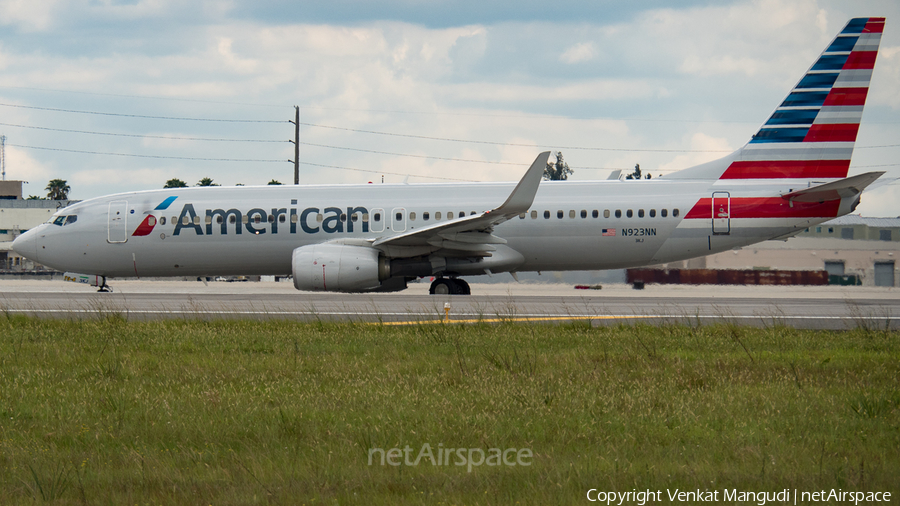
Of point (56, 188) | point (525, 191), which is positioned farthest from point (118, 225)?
point (56, 188)

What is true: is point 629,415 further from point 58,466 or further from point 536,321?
point 536,321

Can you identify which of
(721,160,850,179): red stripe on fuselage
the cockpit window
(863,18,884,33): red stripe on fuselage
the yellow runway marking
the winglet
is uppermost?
(863,18,884,33): red stripe on fuselage

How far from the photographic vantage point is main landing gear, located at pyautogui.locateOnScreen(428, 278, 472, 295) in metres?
23.4

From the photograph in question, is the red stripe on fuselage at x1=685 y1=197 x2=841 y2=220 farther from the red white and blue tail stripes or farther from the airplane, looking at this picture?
the red white and blue tail stripes

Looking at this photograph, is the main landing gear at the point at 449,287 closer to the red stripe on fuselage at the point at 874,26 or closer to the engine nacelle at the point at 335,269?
the engine nacelle at the point at 335,269

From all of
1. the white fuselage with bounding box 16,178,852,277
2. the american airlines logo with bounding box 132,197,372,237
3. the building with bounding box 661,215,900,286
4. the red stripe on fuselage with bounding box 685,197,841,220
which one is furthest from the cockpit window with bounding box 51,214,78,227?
the building with bounding box 661,215,900,286

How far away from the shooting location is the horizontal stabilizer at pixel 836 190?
20859 mm

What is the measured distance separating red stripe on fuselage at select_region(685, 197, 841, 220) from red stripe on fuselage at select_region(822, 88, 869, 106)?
11.0ft

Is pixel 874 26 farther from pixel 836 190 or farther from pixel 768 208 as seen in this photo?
pixel 768 208

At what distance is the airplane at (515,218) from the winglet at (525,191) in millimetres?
1003

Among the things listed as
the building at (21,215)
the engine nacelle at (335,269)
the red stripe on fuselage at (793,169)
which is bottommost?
the engine nacelle at (335,269)

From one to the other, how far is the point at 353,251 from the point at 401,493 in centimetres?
1730

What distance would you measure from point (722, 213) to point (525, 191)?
6406 millimetres

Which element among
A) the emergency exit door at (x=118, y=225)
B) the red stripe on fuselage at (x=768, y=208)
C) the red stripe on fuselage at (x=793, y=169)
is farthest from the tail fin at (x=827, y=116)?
the emergency exit door at (x=118, y=225)
